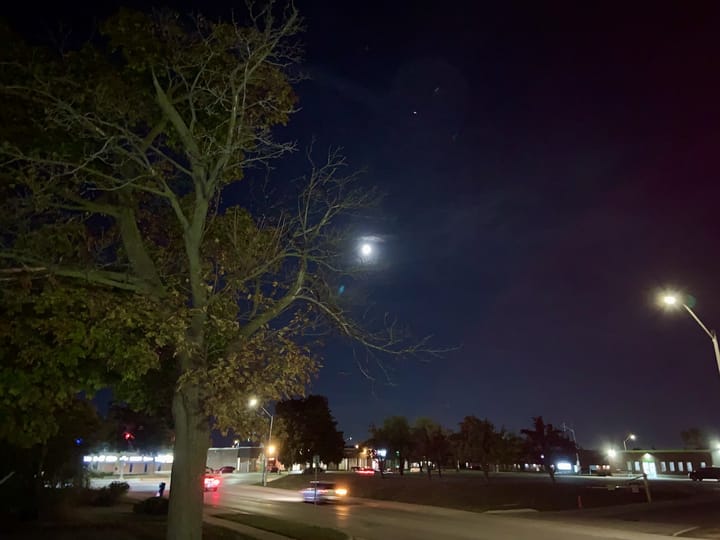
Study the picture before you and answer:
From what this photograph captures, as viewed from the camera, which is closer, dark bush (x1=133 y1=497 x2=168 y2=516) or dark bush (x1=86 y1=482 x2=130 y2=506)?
dark bush (x1=133 y1=497 x2=168 y2=516)

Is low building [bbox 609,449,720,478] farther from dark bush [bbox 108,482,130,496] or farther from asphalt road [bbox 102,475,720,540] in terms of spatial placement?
dark bush [bbox 108,482,130,496]

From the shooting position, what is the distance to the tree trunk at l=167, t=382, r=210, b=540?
9.35 meters

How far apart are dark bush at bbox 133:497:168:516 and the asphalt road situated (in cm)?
308

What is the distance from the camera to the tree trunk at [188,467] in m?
9.35

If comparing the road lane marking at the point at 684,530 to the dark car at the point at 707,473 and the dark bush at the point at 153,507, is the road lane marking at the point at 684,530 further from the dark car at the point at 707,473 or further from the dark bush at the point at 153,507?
the dark car at the point at 707,473

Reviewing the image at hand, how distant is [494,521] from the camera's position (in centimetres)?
2562

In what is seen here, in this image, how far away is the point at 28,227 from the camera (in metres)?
10.1

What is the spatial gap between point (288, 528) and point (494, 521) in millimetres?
10543

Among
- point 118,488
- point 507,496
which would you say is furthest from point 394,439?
point 118,488

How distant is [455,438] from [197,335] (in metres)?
55.9

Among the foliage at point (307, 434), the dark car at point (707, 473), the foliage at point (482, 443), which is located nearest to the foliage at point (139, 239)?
the foliage at point (482, 443)

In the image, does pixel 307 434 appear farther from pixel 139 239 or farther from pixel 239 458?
pixel 139 239

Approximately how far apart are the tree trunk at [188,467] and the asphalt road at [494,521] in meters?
11.1

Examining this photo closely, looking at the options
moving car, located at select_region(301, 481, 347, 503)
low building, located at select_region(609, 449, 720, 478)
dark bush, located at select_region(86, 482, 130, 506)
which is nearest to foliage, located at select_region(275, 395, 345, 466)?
moving car, located at select_region(301, 481, 347, 503)
